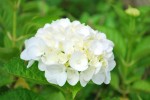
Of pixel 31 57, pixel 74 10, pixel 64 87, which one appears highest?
pixel 31 57

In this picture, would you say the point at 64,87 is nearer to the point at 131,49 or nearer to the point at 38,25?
the point at 38,25

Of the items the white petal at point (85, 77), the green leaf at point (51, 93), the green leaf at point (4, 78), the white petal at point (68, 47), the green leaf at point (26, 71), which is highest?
the white petal at point (68, 47)

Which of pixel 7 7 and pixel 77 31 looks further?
pixel 7 7

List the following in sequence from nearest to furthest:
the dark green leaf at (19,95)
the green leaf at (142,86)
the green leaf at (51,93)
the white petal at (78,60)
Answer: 1. the white petal at (78,60)
2. the dark green leaf at (19,95)
3. the green leaf at (51,93)
4. the green leaf at (142,86)

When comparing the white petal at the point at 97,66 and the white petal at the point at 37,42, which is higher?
the white petal at the point at 37,42

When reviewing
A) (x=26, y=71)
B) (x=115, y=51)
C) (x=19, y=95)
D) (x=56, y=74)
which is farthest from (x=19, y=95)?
(x=115, y=51)

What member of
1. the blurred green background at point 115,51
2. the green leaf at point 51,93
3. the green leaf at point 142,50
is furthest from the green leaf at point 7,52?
the green leaf at point 142,50

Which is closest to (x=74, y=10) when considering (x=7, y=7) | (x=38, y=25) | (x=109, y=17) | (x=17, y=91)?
(x=109, y=17)

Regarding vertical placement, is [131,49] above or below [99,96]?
above

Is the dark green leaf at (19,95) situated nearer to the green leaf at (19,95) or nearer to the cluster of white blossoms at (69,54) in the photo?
the green leaf at (19,95)
